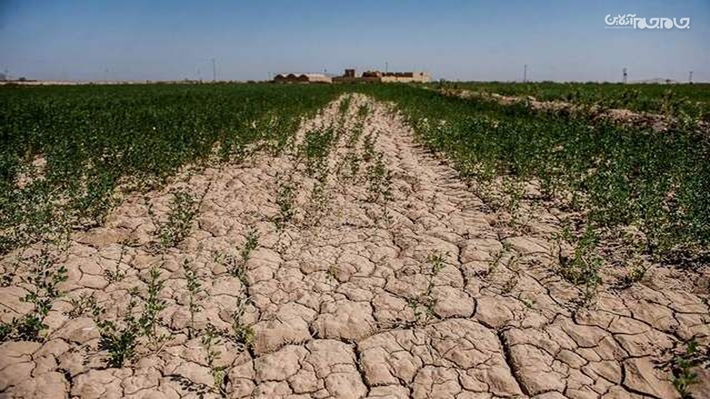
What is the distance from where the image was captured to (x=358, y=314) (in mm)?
3850

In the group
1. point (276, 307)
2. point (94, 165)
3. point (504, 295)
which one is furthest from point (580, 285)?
point (94, 165)

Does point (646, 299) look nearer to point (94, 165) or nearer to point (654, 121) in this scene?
point (94, 165)

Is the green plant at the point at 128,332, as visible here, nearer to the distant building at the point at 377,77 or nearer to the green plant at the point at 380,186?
the green plant at the point at 380,186

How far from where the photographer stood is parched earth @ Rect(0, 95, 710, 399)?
307 cm

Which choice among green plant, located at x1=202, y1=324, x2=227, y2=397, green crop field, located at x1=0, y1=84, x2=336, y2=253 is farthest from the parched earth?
green crop field, located at x1=0, y1=84, x2=336, y2=253

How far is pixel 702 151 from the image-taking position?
9.35 meters

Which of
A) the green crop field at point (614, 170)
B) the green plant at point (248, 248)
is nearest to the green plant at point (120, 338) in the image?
the green plant at point (248, 248)

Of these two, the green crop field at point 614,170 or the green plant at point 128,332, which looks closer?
the green plant at point 128,332

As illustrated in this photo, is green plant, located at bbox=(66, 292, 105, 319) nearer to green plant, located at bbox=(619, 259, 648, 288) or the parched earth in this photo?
the parched earth

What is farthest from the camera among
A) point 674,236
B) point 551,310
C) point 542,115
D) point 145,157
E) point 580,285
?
point 542,115

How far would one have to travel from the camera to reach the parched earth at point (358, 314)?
307 centimetres

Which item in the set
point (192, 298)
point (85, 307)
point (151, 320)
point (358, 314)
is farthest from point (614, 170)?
point (85, 307)

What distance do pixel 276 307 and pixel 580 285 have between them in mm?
2887

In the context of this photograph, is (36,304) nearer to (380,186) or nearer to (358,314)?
(358,314)
